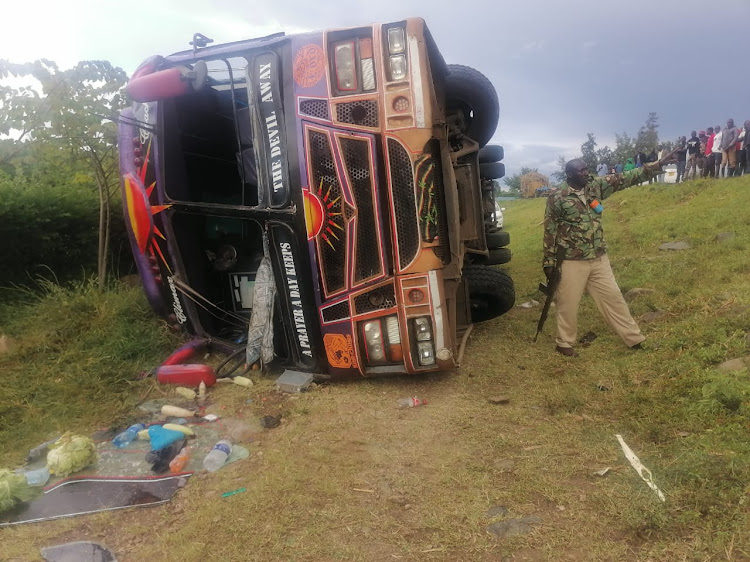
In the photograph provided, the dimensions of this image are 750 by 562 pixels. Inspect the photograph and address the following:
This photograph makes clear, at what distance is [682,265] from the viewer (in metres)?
5.95

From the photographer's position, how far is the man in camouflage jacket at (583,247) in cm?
401

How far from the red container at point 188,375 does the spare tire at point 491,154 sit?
381cm

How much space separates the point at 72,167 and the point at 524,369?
17.0ft

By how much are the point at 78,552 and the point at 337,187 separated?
219 cm

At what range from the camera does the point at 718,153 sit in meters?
11.6

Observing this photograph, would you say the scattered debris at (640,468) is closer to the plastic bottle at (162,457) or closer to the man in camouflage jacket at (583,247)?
the man in camouflage jacket at (583,247)

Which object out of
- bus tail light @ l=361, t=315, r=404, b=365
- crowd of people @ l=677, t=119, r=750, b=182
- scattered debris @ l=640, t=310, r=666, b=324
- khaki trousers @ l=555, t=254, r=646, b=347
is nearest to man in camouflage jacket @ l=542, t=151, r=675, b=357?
khaki trousers @ l=555, t=254, r=646, b=347

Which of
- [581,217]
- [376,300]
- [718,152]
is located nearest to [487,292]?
[581,217]

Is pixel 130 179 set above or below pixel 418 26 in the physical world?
below

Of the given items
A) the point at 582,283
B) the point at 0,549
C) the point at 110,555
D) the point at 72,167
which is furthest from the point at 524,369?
the point at 72,167

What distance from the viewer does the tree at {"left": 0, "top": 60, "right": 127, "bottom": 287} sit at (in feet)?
15.5

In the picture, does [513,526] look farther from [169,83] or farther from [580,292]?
[169,83]

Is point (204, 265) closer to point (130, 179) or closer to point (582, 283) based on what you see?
point (130, 179)

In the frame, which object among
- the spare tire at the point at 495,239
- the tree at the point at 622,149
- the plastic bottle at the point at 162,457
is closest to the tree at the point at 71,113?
the plastic bottle at the point at 162,457
